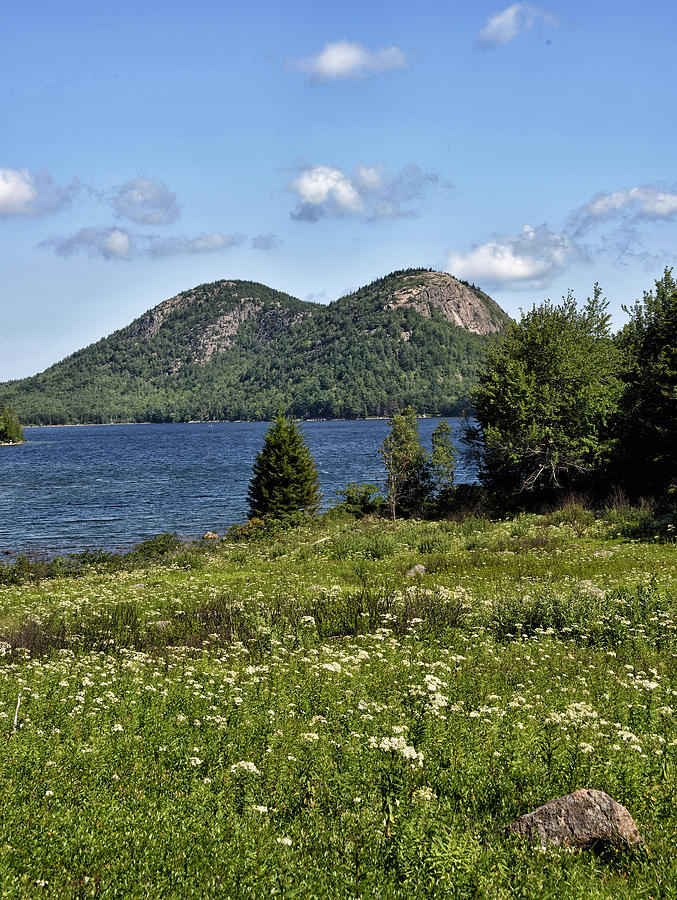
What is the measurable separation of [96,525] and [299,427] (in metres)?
17.5

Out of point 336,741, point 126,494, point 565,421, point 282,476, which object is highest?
point 565,421

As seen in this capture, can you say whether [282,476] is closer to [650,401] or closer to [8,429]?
[650,401]

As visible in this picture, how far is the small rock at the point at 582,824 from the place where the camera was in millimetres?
5445

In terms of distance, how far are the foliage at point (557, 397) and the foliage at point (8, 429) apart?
150126 mm

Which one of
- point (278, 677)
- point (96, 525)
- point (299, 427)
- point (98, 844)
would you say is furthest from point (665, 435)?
point (96, 525)

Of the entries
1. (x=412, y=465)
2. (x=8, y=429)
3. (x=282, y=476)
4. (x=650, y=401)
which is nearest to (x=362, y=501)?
(x=412, y=465)

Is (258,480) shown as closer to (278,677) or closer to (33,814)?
(278,677)

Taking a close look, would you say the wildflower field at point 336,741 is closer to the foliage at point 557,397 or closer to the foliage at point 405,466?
the foliage at point 557,397

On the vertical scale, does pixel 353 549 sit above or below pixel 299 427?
below

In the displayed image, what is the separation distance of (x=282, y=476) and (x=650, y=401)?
2176 centimetres

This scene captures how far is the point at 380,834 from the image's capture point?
5.50 metres

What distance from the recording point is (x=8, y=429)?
152m

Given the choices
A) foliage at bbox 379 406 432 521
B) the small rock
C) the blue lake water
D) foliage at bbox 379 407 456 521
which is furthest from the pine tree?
the small rock

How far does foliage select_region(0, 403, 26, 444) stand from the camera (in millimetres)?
151625
